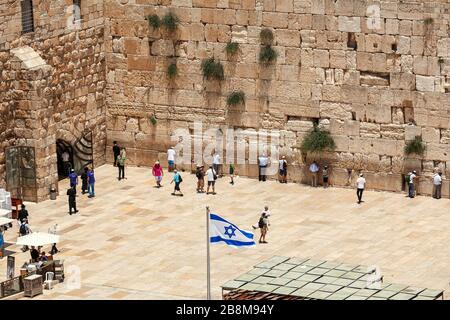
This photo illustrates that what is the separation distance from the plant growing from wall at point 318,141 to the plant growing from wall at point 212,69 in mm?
3703

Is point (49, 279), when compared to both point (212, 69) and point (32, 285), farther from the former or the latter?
point (212, 69)

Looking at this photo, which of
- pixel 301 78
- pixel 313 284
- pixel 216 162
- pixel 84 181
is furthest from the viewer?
pixel 216 162

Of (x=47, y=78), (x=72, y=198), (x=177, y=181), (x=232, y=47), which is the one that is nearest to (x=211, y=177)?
(x=177, y=181)

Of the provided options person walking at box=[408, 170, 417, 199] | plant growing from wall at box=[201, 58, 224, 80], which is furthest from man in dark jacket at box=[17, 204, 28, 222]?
person walking at box=[408, 170, 417, 199]

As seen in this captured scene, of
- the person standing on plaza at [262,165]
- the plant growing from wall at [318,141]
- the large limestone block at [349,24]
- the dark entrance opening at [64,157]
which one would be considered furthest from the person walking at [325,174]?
the dark entrance opening at [64,157]

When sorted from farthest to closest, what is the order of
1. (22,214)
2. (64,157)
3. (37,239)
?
(64,157), (22,214), (37,239)

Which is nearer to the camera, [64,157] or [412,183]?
[412,183]

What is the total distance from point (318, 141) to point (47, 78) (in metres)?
9.08

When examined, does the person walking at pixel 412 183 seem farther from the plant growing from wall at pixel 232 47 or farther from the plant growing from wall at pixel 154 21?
the plant growing from wall at pixel 154 21

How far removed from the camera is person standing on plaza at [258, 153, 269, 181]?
5441cm

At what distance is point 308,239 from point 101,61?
39.3ft

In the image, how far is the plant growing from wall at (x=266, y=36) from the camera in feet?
176

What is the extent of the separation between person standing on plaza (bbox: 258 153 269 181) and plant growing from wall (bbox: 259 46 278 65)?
3.22 m

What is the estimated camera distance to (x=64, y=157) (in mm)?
55188
